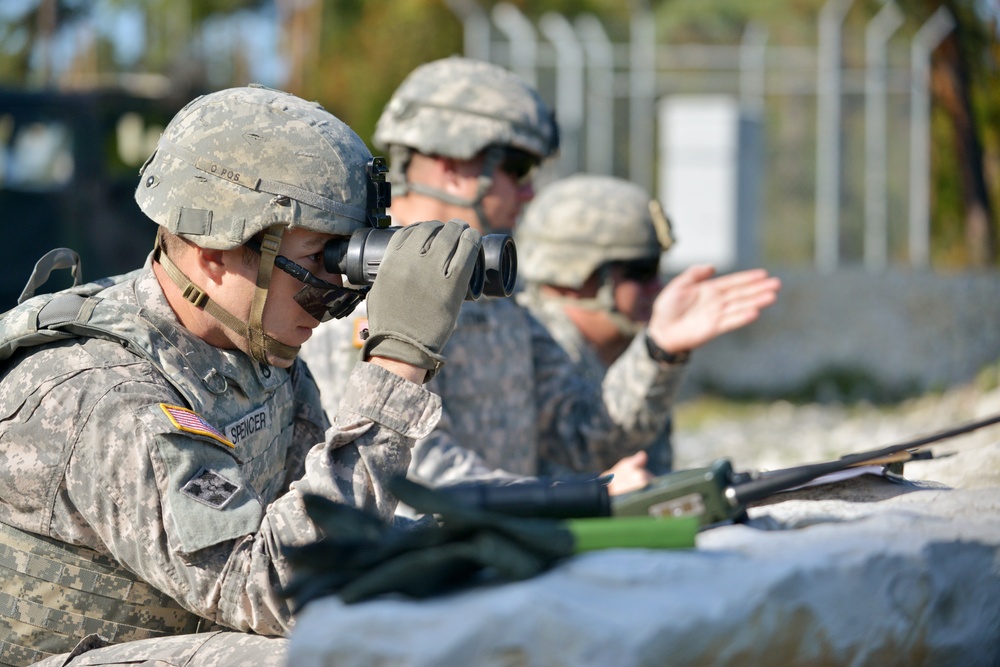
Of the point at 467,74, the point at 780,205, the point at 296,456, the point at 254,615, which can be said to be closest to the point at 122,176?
the point at 780,205

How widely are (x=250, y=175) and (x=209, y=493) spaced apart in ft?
2.05

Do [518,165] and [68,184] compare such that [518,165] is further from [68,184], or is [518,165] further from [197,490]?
[68,184]

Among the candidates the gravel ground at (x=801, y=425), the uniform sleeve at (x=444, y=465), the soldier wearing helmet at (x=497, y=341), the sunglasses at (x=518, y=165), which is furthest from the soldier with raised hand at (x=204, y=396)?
the gravel ground at (x=801, y=425)

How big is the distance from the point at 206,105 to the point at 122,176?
838 cm

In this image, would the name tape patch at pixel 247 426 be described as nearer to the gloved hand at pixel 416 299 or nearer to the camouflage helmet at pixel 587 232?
the gloved hand at pixel 416 299

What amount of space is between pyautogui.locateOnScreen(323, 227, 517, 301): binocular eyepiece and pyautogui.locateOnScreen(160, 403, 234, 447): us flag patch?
0.37 metres

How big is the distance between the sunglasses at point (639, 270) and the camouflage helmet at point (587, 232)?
1.1 inches

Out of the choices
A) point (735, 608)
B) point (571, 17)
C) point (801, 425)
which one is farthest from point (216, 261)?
point (571, 17)

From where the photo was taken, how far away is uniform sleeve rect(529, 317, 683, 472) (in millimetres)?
4266

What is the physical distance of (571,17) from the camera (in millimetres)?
20141

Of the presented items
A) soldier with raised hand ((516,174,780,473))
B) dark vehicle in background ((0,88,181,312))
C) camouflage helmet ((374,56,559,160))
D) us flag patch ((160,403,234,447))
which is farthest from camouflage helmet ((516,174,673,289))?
dark vehicle in background ((0,88,181,312))

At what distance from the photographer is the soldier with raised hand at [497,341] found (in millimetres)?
3887

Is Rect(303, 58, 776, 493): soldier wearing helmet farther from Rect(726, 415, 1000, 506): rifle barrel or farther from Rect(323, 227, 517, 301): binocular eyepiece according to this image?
Rect(726, 415, 1000, 506): rifle barrel

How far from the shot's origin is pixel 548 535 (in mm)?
1573
